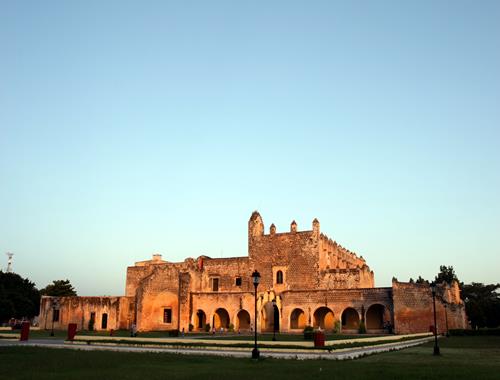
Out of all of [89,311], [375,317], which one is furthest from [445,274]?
[89,311]

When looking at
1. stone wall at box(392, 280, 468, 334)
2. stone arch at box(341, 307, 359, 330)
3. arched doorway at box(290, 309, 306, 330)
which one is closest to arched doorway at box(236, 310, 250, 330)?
arched doorway at box(290, 309, 306, 330)

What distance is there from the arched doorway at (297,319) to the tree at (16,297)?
2979 centimetres

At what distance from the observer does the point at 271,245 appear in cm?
5216

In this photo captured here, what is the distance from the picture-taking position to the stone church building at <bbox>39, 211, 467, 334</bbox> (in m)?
39.6

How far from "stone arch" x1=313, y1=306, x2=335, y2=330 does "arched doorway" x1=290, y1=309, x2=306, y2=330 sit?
1271 mm

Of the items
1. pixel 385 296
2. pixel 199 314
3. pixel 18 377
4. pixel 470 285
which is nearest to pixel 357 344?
pixel 18 377

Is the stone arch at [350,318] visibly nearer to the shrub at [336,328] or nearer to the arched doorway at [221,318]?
the shrub at [336,328]

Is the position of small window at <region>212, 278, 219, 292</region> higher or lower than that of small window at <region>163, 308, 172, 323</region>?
higher

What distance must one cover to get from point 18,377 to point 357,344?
628 inches

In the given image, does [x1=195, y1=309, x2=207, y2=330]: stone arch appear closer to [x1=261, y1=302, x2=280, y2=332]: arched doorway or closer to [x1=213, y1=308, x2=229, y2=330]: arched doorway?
[x1=213, y1=308, x2=229, y2=330]: arched doorway

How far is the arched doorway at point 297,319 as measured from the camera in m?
46.5

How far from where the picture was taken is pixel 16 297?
55188 millimetres

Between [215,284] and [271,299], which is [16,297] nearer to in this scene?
[215,284]

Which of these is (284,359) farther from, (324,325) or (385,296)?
(324,325)
